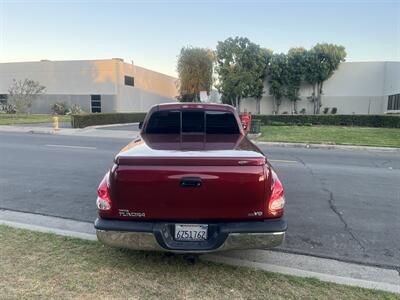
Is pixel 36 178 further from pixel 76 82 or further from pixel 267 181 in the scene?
pixel 76 82

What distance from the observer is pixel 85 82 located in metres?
34.8

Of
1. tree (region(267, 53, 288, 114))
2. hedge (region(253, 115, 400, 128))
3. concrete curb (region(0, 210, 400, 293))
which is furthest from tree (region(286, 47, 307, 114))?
concrete curb (region(0, 210, 400, 293))

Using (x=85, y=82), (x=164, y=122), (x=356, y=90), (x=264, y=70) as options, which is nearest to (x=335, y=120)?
(x=264, y=70)

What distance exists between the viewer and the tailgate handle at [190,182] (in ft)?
8.98

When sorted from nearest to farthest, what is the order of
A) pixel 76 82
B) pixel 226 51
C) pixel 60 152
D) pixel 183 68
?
pixel 60 152 → pixel 226 51 → pixel 76 82 → pixel 183 68

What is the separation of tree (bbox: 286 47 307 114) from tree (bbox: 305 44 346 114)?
1.74 feet

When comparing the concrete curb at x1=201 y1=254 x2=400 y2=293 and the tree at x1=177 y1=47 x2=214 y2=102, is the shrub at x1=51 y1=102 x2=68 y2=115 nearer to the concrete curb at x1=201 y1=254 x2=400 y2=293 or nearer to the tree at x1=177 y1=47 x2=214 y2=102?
the tree at x1=177 y1=47 x2=214 y2=102

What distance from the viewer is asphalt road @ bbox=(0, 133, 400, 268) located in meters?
3.99

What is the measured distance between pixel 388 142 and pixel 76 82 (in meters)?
31.6

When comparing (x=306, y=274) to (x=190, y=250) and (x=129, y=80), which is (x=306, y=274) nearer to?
(x=190, y=250)

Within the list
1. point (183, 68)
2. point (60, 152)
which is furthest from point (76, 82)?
point (60, 152)

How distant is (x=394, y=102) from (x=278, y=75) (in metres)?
10.9

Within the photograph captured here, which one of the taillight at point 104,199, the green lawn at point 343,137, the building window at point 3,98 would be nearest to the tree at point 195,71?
A: the building window at point 3,98

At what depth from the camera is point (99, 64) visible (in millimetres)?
34094
